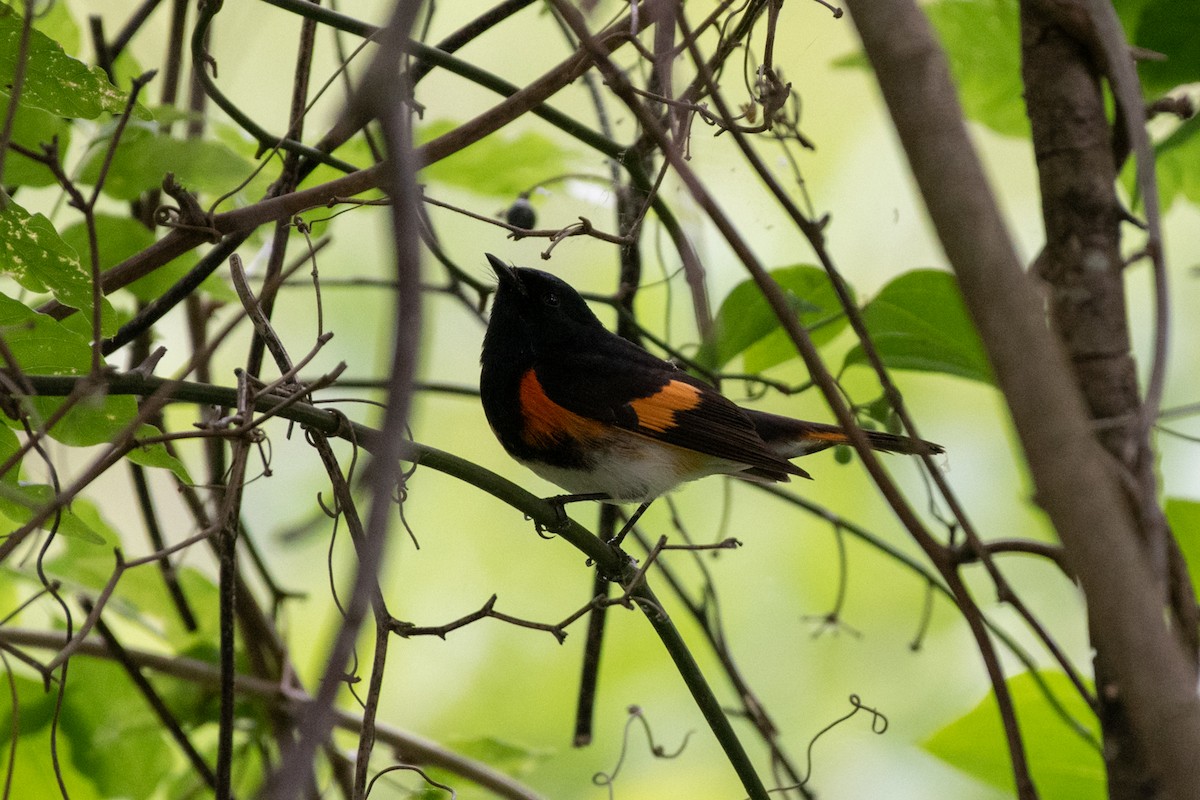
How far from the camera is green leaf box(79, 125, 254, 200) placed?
1.58 metres

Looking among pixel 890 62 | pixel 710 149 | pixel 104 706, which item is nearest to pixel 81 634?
pixel 104 706

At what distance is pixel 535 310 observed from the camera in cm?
221

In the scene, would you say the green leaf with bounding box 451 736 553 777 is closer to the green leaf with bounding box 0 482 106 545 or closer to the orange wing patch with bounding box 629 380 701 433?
the orange wing patch with bounding box 629 380 701 433

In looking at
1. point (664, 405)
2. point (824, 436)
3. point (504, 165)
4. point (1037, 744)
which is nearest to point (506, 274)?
point (504, 165)

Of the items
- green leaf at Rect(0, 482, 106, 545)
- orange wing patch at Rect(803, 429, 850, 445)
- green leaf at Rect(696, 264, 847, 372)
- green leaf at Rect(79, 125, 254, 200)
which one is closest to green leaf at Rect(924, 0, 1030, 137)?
green leaf at Rect(696, 264, 847, 372)

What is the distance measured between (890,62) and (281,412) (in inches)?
25.4

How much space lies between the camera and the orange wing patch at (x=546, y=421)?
2023mm

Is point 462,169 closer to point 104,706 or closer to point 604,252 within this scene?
point 104,706

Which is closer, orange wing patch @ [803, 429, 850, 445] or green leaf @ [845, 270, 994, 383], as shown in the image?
green leaf @ [845, 270, 994, 383]

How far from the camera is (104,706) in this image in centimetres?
177

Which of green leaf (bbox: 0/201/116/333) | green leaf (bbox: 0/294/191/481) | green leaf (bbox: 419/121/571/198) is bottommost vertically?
green leaf (bbox: 0/294/191/481)

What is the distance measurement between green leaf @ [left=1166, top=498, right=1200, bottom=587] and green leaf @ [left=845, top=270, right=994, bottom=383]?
29 cm

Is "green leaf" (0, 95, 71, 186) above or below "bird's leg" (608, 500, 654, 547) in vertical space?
above

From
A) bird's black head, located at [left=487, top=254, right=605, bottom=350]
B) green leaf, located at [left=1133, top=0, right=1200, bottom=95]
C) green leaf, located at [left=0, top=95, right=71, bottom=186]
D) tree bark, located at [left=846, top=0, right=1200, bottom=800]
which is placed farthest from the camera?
bird's black head, located at [left=487, top=254, right=605, bottom=350]
